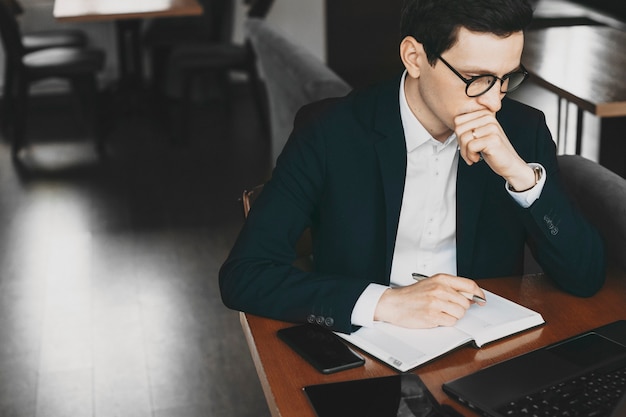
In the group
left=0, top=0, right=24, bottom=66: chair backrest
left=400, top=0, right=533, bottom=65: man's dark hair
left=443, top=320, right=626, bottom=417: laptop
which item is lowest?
left=0, top=0, right=24, bottom=66: chair backrest

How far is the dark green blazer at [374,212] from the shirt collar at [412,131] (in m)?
0.02

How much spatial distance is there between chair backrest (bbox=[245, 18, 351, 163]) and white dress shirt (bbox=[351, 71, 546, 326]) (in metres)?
0.97

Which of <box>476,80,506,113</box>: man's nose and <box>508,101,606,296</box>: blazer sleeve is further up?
<box>476,80,506,113</box>: man's nose

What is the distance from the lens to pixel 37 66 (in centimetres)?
534

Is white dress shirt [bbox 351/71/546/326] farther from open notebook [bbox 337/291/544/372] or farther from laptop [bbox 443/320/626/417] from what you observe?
laptop [bbox 443/320/626/417]

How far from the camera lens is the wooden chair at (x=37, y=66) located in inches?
209

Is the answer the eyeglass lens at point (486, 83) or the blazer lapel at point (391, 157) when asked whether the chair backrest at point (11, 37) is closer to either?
the blazer lapel at point (391, 157)

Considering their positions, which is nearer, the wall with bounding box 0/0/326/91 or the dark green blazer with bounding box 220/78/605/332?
the dark green blazer with bounding box 220/78/605/332

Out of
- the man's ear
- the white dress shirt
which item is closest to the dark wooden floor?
the white dress shirt

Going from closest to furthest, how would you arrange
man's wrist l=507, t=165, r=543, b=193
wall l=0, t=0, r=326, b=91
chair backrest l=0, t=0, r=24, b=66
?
man's wrist l=507, t=165, r=543, b=193
chair backrest l=0, t=0, r=24, b=66
wall l=0, t=0, r=326, b=91

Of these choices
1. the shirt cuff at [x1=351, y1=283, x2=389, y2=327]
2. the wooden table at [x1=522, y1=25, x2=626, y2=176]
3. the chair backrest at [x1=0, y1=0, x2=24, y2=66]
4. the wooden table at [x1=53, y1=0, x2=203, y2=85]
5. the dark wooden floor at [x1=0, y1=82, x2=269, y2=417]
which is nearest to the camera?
the shirt cuff at [x1=351, y1=283, x2=389, y2=327]

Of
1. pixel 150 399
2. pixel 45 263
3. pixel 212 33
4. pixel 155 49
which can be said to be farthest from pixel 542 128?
pixel 155 49

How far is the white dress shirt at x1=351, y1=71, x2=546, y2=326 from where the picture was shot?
182 cm

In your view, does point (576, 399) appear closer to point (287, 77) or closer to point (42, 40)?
point (287, 77)
